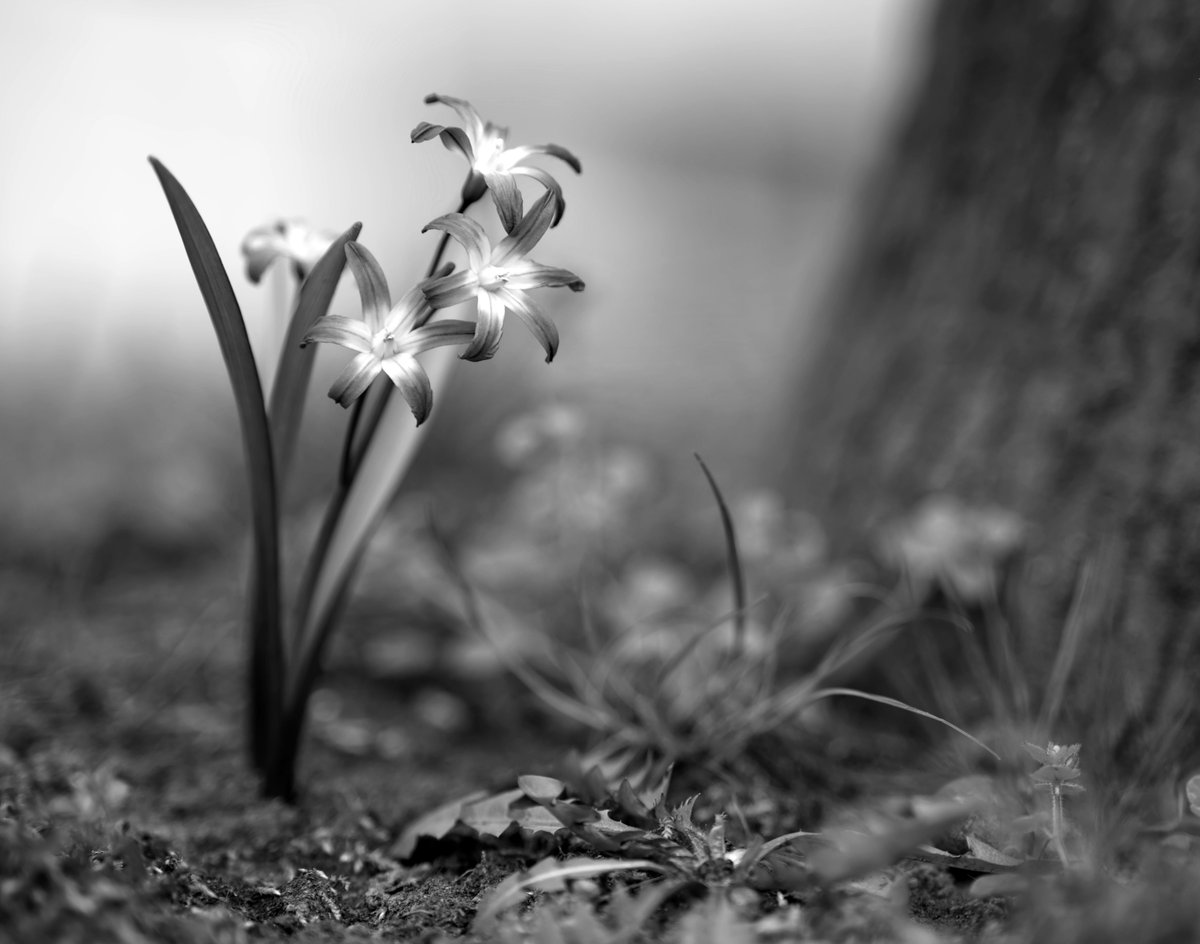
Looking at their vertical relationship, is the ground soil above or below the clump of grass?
below

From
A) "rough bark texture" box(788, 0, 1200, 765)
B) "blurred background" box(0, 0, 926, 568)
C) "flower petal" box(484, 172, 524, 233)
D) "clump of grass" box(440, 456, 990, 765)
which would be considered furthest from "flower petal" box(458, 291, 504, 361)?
"rough bark texture" box(788, 0, 1200, 765)

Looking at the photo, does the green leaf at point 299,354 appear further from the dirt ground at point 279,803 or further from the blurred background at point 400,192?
the dirt ground at point 279,803

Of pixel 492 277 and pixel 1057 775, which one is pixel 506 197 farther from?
pixel 1057 775

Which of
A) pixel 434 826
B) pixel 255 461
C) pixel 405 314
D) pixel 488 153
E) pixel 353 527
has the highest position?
pixel 488 153

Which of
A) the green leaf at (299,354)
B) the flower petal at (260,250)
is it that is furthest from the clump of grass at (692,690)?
the flower petal at (260,250)

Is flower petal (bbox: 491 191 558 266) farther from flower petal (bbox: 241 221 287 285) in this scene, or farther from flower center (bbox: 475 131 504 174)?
flower petal (bbox: 241 221 287 285)

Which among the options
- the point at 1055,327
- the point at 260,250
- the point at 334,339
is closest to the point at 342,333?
the point at 334,339
